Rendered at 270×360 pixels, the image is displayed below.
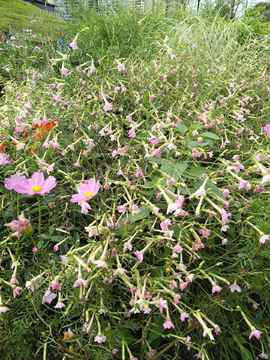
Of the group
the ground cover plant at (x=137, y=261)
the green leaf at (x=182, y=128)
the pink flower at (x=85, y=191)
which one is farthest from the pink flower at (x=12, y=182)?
the green leaf at (x=182, y=128)

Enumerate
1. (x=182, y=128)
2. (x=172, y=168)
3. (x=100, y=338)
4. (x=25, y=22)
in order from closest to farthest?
(x=100, y=338)
(x=172, y=168)
(x=182, y=128)
(x=25, y=22)

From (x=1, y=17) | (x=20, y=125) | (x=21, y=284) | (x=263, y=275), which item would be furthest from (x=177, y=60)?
(x=1, y=17)

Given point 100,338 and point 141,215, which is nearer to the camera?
point 100,338

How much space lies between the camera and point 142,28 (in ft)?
10.8

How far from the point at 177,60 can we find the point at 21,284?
2339 mm

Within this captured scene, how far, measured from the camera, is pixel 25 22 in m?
6.85

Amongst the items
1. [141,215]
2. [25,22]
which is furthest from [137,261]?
[25,22]

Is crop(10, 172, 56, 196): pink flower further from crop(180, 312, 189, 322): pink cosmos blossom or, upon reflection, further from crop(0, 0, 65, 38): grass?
crop(0, 0, 65, 38): grass

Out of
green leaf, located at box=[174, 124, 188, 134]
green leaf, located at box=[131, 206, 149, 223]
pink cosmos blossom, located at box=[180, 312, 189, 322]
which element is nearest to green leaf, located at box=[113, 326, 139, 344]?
pink cosmos blossom, located at box=[180, 312, 189, 322]

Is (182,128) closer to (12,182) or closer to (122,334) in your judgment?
(12,182)

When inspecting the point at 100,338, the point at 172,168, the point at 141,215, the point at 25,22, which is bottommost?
the point at 100,338

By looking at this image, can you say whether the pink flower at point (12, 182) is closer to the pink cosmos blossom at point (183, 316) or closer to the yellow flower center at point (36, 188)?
the yellow flower center at point (36, 188)

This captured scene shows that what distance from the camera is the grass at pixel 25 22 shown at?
3935 mm

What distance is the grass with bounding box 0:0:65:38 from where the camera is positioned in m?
3.94
